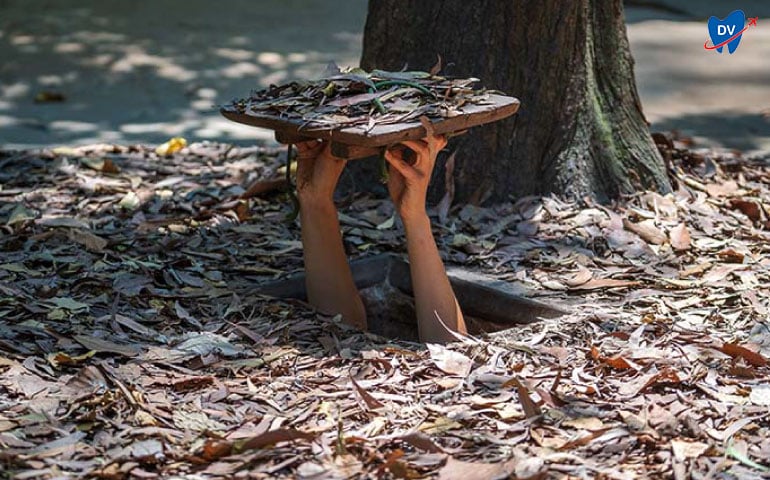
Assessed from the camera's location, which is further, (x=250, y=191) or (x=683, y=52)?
(x=683, y=52)

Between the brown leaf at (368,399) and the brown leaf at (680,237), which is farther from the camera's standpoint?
the brown leaf at (680,237)

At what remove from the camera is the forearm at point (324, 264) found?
395 cm

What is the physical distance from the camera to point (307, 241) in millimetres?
3965

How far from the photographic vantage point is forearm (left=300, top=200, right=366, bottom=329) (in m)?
3.95

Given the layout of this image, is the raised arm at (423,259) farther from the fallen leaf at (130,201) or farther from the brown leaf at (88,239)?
the fallen leaf at (130,201)

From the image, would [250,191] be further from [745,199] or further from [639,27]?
[639,27]

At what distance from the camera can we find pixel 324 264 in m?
3.96

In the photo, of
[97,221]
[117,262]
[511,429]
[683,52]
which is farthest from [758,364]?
[683,52]

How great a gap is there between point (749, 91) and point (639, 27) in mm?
2431

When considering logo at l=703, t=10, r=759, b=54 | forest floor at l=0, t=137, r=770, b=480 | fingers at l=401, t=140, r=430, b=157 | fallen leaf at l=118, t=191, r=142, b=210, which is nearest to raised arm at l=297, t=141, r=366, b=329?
forest floor at l=0, t=137, r=770, b=480

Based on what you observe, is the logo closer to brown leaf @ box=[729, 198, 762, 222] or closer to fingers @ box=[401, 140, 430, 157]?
brown leaf @ box=[729, 198, 762, 222]

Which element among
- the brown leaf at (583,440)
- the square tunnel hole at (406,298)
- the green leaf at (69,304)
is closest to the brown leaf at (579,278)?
the square tunnel hole at (406,298)

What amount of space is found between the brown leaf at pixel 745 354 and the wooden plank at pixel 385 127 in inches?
40.1

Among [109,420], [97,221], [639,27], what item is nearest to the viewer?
[109,420]
